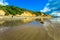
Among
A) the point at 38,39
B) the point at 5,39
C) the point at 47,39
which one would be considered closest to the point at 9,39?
the point at 5,39

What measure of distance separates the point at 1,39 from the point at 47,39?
267cm

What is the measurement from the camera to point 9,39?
7.98 m

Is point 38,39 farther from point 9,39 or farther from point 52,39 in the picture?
point 9,39

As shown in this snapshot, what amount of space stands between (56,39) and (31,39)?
4.66ft

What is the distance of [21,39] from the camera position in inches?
314

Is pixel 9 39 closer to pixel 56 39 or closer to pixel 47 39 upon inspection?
pixel 47 39

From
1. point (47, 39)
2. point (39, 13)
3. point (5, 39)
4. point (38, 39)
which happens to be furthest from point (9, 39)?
point (39, 13)

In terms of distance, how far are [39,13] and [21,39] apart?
93.6 m

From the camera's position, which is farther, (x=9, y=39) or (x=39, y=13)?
(x=39, y=13)

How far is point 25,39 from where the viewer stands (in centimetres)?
801

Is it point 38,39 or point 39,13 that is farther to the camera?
point 39,13

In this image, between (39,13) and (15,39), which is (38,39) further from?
(39,13)

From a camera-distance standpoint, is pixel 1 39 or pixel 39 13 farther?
pixel 39 13

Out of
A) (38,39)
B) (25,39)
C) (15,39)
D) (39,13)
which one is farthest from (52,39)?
(39,13)
